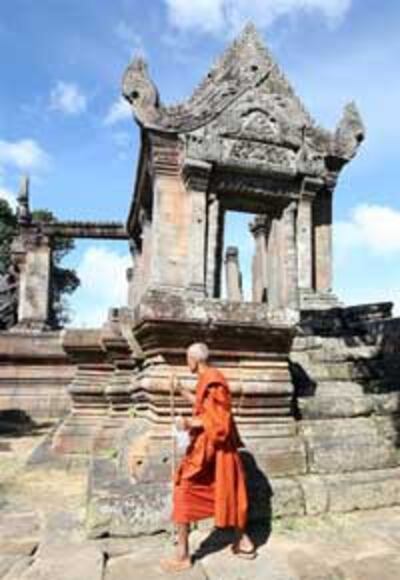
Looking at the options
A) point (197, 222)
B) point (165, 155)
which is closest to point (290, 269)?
point (197, 222)

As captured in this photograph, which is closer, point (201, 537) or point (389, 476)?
point (201, 537)

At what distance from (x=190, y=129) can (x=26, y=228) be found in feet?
37.0

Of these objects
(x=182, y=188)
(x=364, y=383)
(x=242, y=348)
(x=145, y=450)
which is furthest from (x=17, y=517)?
(x=182, y=188)

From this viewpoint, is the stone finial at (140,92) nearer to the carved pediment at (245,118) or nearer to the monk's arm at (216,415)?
the carved pediment at (245,118)

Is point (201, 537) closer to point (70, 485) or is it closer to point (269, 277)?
point (70, 485)

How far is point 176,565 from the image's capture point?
11.3ft

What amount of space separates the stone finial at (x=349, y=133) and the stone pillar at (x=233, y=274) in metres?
9.03

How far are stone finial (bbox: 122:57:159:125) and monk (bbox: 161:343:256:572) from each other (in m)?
7.80

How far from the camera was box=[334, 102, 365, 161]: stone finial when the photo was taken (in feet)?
37.3

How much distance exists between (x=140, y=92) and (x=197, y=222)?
263cm

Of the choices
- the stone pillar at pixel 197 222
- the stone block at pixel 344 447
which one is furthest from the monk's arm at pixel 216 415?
the stone pillar at pixel 197 222

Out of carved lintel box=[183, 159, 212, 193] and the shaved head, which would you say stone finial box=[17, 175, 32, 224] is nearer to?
carved lintel box=[183, 159, 212, 193]

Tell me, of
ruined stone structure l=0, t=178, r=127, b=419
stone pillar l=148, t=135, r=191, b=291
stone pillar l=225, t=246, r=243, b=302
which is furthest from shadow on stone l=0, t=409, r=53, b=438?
stone pillar l=225, t=246, r=243, b=302

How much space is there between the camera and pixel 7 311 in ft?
78.4
